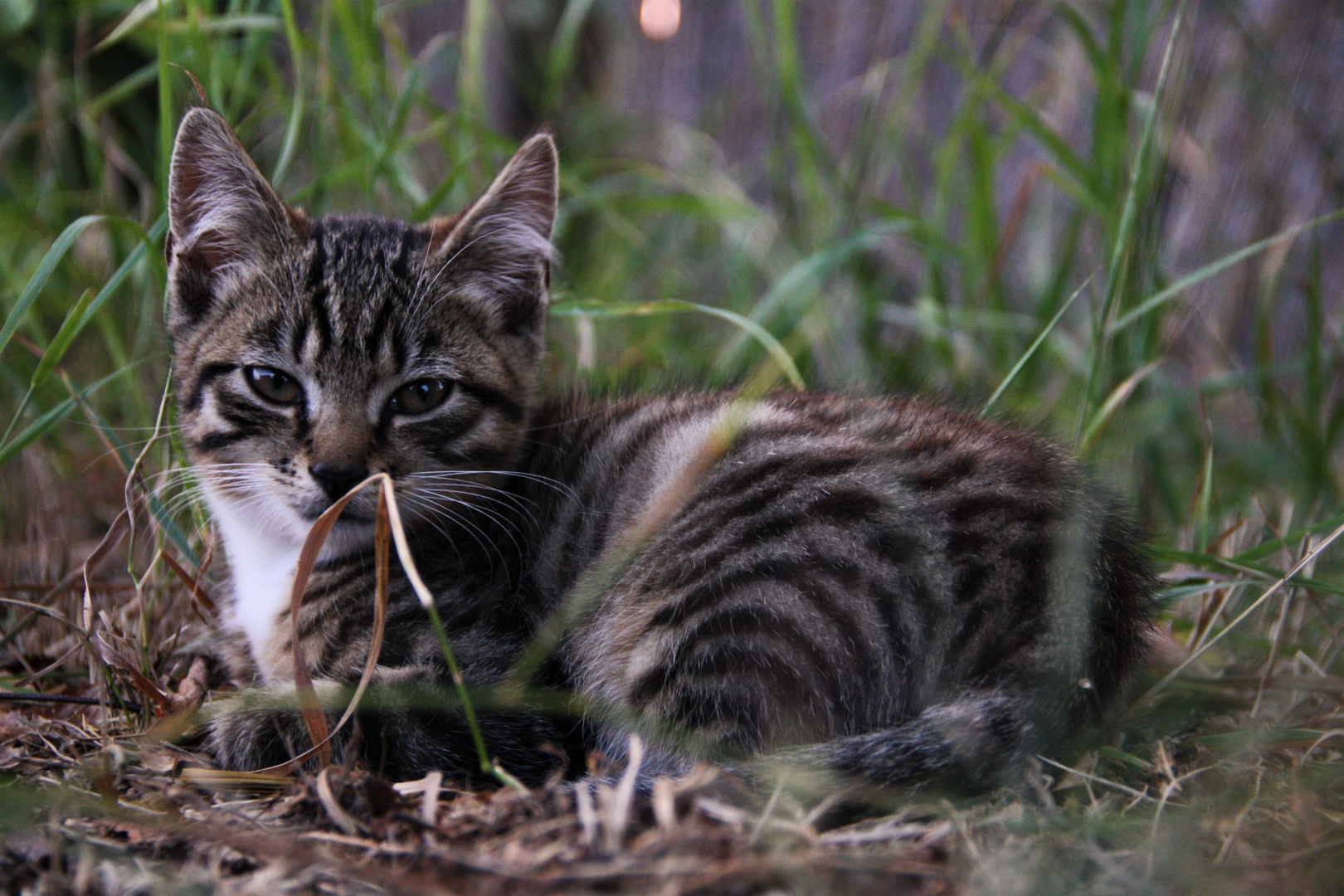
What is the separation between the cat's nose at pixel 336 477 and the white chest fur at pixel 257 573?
25 cm

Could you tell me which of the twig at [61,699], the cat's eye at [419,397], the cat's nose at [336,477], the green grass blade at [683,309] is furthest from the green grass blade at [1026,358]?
the twig at [61,699]

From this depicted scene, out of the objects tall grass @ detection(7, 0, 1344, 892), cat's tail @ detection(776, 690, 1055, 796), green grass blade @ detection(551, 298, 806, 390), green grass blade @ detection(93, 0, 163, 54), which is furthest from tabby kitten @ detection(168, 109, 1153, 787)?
green grass blade @ detection(93, 0, 163, 54)

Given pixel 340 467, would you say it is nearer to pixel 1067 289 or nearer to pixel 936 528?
pixel 936 528

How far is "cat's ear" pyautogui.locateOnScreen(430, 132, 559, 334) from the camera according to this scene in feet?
7.24

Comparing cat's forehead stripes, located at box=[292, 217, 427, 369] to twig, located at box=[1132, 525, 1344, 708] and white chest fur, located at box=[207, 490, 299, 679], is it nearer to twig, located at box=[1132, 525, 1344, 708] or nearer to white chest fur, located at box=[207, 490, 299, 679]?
white chest fur, located at box=[207, 490, 299, 679]

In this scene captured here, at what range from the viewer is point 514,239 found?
2283 mm

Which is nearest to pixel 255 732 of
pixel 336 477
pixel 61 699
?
pixel 61 699

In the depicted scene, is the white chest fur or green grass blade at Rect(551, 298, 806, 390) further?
green grass blade at Rect(551, 298, 806, 390)

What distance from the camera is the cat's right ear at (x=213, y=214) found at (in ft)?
6.72

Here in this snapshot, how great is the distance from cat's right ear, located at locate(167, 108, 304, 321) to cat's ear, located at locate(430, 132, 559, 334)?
0.37 m

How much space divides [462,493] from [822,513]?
0.84 meters

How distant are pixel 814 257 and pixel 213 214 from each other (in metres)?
1.72

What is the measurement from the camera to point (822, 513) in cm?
174

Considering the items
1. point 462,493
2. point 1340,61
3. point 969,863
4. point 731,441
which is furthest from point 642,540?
point 1340,61
